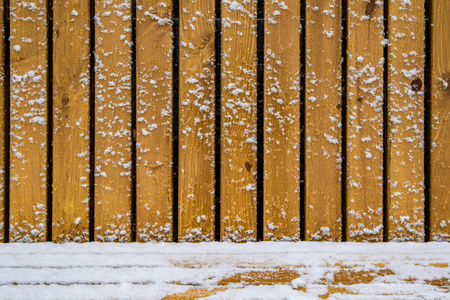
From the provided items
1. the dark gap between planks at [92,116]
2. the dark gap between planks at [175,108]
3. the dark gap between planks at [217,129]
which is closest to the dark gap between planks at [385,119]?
the dark gap between planks at [217,129]

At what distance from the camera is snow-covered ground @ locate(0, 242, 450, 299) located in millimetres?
800

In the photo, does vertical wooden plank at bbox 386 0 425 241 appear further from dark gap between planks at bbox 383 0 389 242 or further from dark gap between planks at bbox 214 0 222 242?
dark gap between planks at bbox 214 0 222 242

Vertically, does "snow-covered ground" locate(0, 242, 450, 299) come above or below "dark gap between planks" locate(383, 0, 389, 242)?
below

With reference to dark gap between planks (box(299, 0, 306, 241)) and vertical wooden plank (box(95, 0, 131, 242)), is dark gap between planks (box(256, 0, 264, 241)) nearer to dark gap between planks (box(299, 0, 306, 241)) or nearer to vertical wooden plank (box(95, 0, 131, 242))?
dark gap between planks (box(299, 0, 306, 241))

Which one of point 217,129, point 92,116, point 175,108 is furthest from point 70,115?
point 217,129

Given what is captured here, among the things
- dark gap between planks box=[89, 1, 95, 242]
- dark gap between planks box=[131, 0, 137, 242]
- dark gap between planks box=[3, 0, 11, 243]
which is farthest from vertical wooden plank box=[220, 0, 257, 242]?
dark gap between planks box=[3, 0, 11, 243]

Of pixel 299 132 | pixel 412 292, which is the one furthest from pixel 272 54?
pixel 412 292

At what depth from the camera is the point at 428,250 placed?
0.88 m

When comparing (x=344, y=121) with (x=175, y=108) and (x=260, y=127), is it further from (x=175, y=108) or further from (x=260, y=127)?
(x=175, y=108)

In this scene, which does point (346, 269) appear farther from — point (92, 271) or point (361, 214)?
point (92, 271)

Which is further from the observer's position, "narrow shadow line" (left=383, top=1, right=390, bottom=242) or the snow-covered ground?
"narrow shadow line" (left=383, top=1, right=390, bottom=242)

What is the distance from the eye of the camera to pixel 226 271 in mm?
840

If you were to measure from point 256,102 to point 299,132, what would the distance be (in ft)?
0.58

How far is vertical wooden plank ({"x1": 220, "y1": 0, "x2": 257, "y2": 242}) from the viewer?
89 cm
